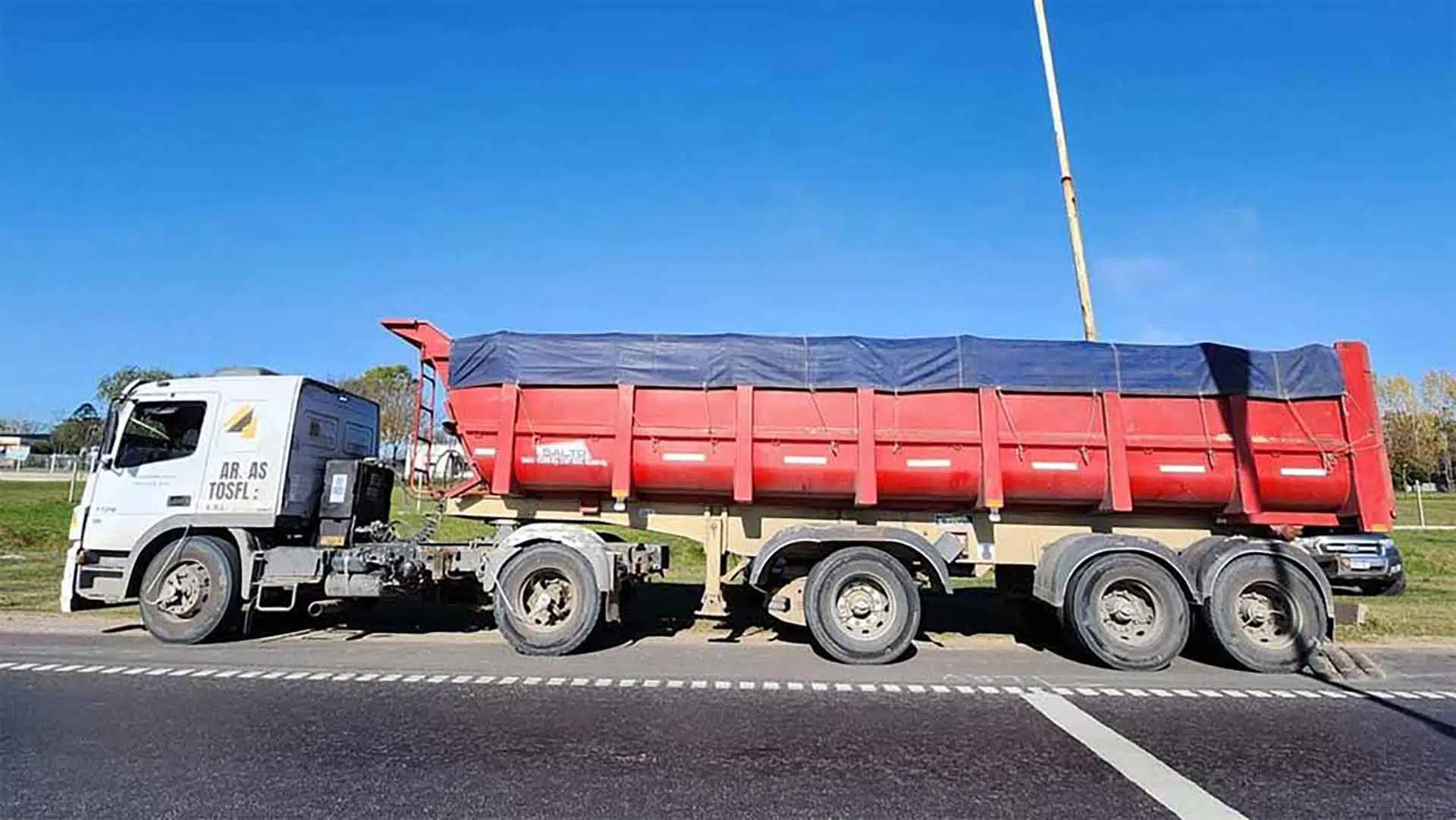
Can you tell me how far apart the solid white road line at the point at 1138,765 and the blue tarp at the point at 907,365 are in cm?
373

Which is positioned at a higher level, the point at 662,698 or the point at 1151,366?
the point at 1151,366

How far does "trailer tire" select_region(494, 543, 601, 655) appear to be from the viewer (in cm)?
880

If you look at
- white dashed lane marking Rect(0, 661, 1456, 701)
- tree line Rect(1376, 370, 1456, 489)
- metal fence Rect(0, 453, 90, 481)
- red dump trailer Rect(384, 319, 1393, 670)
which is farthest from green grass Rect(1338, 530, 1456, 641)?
metal fence Rect(0, 453, 90, 481)

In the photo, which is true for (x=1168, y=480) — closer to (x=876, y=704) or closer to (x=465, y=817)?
(x=876, y=704)

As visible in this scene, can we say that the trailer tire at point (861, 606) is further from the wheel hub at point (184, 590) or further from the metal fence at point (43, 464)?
the metal fence at point (43, 464)

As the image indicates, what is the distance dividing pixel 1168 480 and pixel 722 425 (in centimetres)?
492

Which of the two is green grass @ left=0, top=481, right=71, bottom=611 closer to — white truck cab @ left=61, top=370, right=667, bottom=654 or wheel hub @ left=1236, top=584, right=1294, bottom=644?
white truck cab @ left=61, top=370, right=667, bottom=654

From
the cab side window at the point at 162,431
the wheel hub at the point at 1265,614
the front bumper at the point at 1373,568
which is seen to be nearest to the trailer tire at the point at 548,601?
the cab side window at the point at 162,431

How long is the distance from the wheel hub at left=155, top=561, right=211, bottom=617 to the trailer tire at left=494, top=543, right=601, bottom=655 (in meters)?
3.37

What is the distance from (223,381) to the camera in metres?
9.91

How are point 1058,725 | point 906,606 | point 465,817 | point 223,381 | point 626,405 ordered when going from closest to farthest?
point 465,817
point 1058,725
point 906,606
point 626,405
point 223,381

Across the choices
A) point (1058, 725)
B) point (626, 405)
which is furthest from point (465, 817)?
point (626, 405)

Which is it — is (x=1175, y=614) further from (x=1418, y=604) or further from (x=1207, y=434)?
(x=1418, y=604)

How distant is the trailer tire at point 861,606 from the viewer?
28.2 feet
